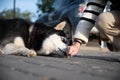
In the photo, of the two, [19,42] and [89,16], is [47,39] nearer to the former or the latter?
[19,42]

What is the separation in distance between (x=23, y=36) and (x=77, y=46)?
2.18 metres

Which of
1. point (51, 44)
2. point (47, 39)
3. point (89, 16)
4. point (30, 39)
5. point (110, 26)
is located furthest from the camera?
point (30, 39)

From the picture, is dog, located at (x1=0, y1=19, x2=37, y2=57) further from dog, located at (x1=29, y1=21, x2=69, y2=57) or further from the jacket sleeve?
the jacket sleeve

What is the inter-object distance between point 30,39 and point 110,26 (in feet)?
6.32

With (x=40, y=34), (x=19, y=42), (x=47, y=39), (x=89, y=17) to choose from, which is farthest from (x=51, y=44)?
(x=89, y=17)

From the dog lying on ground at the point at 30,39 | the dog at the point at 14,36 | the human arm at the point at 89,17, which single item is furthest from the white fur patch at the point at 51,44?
the human arm at the point at 89,17

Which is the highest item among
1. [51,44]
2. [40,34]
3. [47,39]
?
[40,34]

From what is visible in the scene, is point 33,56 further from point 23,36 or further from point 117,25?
point 117,25

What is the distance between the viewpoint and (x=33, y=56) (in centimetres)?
709

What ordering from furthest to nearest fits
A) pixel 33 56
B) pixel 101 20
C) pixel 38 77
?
pixel 33 56
pixel 101 20
pixel 38 77

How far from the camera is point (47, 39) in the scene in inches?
301

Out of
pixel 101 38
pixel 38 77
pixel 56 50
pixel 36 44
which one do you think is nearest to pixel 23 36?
pixel 36 44

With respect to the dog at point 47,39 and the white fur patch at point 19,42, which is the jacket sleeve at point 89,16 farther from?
the white fur patch at point 19,42

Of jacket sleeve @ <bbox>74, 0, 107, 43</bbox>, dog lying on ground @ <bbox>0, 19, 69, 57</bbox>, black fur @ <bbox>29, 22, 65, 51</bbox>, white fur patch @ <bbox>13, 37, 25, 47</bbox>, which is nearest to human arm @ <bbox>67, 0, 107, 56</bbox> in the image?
jacket sleeve @ <bbox>74, 0, 107, 43</bbox>
